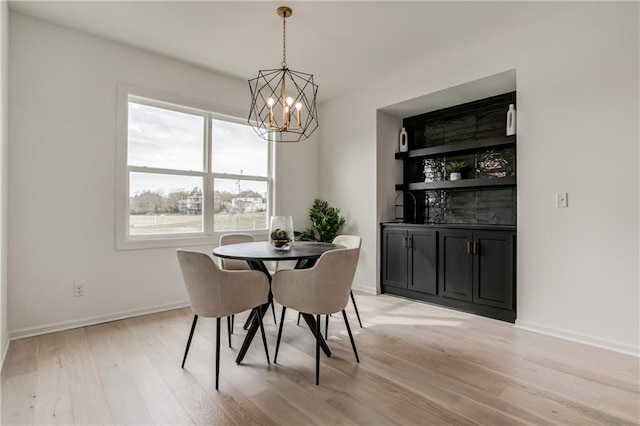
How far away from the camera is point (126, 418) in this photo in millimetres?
1657

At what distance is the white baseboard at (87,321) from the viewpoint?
271cm

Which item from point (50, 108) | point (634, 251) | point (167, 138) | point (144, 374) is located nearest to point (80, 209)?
point (50, 108)

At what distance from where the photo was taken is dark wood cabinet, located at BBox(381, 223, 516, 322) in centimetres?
313

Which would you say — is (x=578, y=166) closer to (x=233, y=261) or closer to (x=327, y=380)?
(x=327, y=380)

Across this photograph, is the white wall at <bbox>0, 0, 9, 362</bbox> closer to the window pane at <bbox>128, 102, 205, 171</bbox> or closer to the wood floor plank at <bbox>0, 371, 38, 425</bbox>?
the wood floor plank at <bbox>0, 371, 38, 425</bbox>

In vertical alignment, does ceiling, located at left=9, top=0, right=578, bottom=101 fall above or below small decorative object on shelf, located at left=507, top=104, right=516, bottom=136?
above

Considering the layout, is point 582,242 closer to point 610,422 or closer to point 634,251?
point 634,251

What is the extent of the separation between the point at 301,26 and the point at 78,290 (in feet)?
10.2

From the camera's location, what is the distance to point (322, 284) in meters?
2.12

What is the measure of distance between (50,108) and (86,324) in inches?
76.9

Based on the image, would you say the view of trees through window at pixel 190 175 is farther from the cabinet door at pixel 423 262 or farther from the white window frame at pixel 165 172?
the cabinet door at pixel 423 262

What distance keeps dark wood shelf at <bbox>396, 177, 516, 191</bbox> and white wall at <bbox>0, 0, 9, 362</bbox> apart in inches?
154

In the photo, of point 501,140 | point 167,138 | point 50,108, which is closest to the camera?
point 50,108

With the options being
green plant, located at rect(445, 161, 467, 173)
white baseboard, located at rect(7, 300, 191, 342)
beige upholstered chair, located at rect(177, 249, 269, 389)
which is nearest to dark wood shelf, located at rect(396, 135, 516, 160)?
green plant, located at rect(445, 161, 467, 173)
